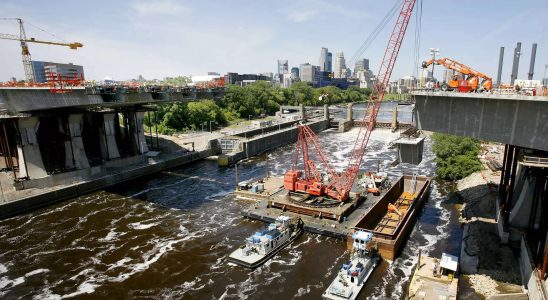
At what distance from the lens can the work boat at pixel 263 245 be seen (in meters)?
33.2

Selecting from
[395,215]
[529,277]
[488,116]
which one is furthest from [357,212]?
[488,116]

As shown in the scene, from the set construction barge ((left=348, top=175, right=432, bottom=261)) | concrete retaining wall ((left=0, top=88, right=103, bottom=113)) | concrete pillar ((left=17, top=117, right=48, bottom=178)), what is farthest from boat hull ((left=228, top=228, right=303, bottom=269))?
concrete pillar ((left=17, top=117, right=48, bottom=178))

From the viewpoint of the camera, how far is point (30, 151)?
51.3 m

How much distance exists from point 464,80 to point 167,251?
34215 mm

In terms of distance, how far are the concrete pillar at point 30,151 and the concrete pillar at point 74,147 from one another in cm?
500

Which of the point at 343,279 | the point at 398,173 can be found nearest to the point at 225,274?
the point at 343,279

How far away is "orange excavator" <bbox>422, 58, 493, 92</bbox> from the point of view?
29.2 meters

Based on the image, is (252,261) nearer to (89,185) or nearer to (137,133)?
(89,185)

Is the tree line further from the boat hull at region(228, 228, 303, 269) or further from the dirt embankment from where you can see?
the boat hull at region(228, 228, 303, 269)

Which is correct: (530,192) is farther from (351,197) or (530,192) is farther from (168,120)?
(168,120)

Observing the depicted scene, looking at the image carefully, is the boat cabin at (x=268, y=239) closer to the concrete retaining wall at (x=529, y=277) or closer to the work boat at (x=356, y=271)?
the work boat at (x=356, y=271)

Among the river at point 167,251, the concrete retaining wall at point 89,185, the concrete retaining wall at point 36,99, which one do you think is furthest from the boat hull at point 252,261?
the concrete retaining wall at point 36,99

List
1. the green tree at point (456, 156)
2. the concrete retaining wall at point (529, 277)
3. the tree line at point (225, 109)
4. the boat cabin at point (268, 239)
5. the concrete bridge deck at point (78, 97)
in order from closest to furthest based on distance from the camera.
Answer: the concrete retaining wall at point (529, 277) < the boat cabin at point (268, 239) < the concrete bridge deck at point (78, 97) < the green tree at point (456, 156) < the tree line at point (225, 109)

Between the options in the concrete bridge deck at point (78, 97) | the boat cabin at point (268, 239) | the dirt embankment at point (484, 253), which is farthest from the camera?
the concrete bridge deck at point (78, 97)
